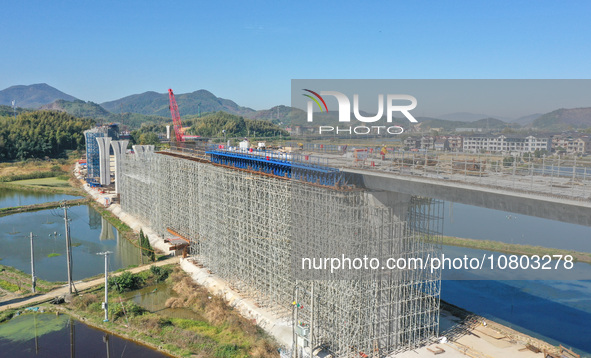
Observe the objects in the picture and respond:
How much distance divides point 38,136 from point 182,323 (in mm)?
92763

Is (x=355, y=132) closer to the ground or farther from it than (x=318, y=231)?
farther from it

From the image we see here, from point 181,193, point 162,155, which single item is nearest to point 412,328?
point 181,193

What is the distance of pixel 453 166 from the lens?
18.3 metres

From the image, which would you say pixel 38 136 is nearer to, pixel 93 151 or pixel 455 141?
pixel 93 151

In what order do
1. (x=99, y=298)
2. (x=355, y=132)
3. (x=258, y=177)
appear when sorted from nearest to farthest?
(x=355, y=132) < (x=258, y=177) < (x=99, y=298)

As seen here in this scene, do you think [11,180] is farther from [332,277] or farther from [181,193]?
[332,277]

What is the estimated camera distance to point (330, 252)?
A: 63.7 feet

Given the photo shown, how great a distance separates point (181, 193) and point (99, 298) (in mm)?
11476

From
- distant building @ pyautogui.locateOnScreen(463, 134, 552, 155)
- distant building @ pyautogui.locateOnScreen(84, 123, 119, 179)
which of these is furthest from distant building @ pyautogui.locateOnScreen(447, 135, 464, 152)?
distant building @ pyautogui.locateOnScreen(84, 123, 119, 179)

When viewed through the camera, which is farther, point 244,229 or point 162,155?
point 162,155

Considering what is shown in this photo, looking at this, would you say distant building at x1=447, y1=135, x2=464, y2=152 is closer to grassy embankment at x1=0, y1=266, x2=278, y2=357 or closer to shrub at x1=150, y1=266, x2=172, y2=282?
grassy embankment at x1=0, y1=266, x2=278, y2=357

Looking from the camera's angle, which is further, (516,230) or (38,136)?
(38,136)

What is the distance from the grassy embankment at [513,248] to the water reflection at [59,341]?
29.9 m

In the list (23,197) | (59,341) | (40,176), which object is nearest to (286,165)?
(59,341)
